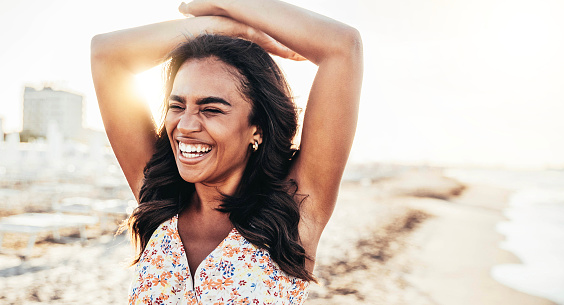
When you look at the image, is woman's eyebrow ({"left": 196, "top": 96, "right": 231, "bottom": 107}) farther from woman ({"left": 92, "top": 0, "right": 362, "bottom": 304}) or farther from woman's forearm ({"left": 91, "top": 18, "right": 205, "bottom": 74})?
woman's forearm ({"left": 91, "top": 18, "right": 205, "bottom": 74})

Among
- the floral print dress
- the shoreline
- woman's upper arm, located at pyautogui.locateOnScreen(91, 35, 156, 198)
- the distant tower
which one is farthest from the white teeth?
the distant tower

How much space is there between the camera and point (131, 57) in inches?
70.5

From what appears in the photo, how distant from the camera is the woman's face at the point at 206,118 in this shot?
151 cm

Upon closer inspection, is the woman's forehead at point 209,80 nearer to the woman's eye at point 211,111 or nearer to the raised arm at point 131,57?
the woman's eye at point 211,111

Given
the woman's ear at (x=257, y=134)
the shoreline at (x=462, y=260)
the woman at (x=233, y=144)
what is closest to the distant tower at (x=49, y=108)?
the shoreline at (x=462, y=260)

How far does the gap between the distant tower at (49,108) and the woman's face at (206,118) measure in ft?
336

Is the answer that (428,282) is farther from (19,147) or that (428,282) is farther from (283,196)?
(19,147)

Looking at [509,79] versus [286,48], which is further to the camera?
[509,79]

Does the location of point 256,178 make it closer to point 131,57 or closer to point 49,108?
point 131,57

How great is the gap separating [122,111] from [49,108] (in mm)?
106837

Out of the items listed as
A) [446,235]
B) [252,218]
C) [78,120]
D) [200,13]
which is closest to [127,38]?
[200,13]

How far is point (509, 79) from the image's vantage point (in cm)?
5303

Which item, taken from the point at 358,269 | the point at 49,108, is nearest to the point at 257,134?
the point at 358,269

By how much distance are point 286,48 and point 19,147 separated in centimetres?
2051
